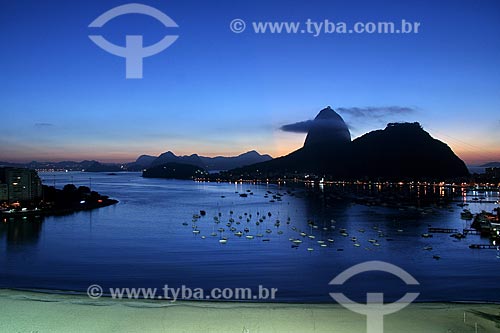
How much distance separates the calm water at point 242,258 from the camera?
1091cm

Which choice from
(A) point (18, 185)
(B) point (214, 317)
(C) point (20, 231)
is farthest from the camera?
(A) point (18, 185)

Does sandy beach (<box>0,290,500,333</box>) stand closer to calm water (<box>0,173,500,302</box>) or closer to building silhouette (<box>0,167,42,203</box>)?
calm water (<box>0,173,500,302</box>)

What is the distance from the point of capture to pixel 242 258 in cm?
1444

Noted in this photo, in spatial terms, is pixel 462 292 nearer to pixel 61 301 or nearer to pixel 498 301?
pixel 498 301

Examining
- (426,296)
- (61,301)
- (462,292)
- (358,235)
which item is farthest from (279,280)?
(358,235)

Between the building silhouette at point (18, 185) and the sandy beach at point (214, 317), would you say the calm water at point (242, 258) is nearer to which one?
the sandy beach at point (214, 317)

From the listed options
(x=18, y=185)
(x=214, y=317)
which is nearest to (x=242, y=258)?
(x=214, y=317)

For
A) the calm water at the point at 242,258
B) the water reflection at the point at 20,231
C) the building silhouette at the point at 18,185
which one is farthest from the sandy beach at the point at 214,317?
the building silhouette at the point at 18,185

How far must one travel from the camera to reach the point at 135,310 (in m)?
7.38

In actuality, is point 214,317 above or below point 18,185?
below

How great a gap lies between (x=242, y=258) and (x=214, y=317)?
7.46 meters

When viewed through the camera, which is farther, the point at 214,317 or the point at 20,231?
the point at 20,231

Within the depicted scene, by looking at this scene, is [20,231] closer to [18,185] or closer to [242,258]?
[18,185]

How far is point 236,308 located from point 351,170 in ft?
232
